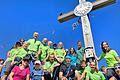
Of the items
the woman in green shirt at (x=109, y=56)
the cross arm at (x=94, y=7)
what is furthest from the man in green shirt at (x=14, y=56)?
the cross arm at (x=94, y=7)

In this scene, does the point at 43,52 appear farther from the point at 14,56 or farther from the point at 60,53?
the point at 14,56

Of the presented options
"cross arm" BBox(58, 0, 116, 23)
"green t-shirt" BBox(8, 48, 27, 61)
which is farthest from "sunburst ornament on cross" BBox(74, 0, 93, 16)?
"green t-shirt" BBox(8, 48, 27, 61)

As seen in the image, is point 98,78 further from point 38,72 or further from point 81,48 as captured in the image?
point 81,48

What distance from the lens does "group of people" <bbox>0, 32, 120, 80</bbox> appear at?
965 centimetres

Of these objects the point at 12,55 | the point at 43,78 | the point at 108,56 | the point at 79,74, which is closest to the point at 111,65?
the point at 108,56

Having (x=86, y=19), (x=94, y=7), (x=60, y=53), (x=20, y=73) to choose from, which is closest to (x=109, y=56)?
(x=60, y=53)

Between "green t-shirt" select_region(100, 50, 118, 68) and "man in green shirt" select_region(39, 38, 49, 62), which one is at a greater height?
"man in green shirt" select_region(39, 38, 49, 62)

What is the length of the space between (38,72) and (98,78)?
194 centimetres

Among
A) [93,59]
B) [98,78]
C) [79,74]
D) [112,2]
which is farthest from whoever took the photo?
[112,2]

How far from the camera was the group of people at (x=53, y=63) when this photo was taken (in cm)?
965

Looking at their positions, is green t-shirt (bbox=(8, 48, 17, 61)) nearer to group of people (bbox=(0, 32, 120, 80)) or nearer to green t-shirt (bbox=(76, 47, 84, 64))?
group of people (bbox=(0, 32, 120, 80))

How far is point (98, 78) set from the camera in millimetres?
9680

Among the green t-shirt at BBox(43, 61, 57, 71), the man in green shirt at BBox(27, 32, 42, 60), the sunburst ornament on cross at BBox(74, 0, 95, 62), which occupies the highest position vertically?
the sunburst ornament on cross at BBox(74, 0, 95, 62)

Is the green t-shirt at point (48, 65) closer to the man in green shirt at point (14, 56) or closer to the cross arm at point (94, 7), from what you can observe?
the man in green shirt at point (14, 56)
